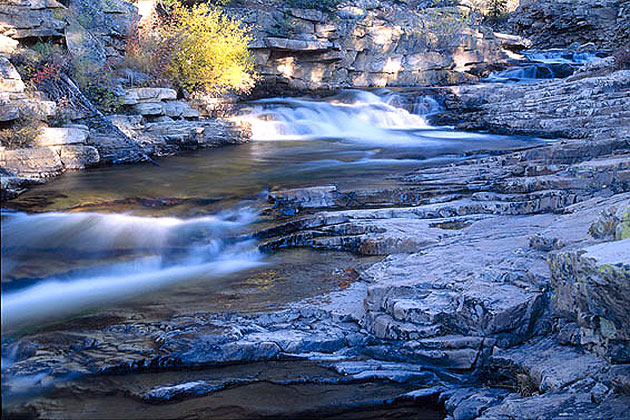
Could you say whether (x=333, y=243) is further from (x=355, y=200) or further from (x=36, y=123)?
(x=36, y=123)

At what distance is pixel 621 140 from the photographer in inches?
338

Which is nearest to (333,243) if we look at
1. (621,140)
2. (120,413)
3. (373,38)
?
(120,413)

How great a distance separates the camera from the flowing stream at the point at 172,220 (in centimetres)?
517

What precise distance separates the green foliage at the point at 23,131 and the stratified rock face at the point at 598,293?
9138mm

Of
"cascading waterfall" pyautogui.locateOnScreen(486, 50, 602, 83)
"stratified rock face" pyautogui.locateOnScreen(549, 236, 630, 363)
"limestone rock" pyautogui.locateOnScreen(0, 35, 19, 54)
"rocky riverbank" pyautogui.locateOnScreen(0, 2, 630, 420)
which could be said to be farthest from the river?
"cascading waterfall" pyautogui.locateOnScreen(486, 50, 602, 83)

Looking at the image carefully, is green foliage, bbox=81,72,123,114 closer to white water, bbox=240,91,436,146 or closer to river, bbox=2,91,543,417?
river, bbox=2,91,543,417

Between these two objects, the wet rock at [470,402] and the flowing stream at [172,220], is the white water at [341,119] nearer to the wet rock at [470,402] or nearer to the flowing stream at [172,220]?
the flowing stream at [172,220]

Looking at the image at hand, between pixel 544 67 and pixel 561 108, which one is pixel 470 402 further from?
pixel 544 67

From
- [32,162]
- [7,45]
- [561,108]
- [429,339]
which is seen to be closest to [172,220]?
[32,162]

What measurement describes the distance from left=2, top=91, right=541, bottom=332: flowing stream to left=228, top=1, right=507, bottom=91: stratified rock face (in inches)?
286

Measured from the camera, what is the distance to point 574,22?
2792 cm

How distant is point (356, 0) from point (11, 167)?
18630 mm

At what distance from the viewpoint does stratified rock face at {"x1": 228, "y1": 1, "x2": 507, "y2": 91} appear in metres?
21.0

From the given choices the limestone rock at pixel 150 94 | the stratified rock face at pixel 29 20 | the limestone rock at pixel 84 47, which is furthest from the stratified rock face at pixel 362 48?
the stratified rock face at pixel 29 20
